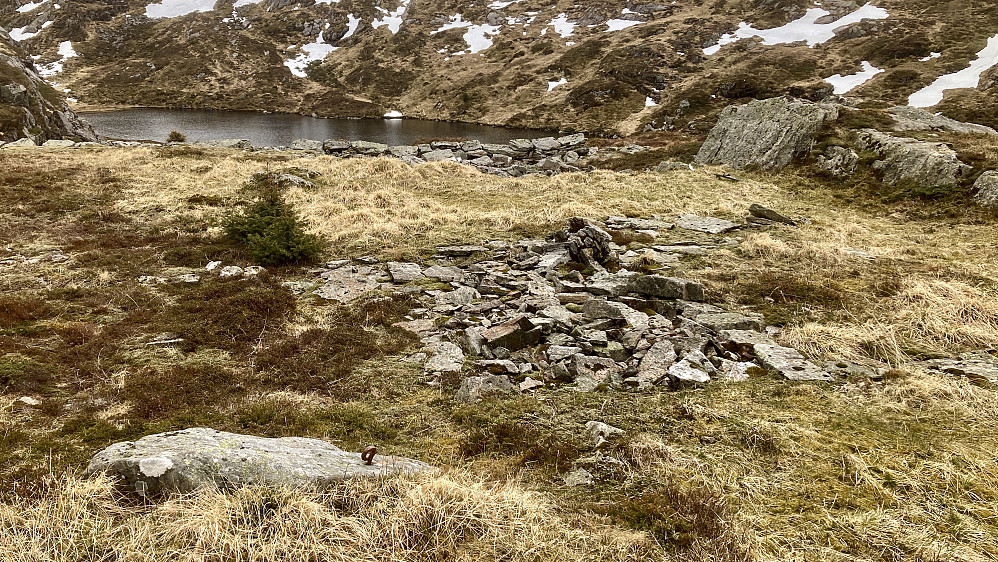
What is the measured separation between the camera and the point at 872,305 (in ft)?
33.9

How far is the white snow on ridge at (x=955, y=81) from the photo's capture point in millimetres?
59406

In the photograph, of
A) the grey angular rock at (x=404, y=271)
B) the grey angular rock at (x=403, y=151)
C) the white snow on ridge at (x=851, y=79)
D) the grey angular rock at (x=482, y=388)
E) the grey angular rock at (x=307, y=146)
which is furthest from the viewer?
the white snow on ridge at (x=851, y=79)

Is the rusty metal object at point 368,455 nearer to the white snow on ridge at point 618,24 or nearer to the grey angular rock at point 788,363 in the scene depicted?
the grey angular rock at point 788,363

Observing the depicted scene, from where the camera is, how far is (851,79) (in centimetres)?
7300

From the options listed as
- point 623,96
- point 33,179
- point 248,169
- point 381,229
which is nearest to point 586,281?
point 381,229

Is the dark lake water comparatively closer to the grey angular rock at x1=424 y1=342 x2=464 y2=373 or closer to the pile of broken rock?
the pile of broken rock

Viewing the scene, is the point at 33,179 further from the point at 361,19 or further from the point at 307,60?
the point at 361,19

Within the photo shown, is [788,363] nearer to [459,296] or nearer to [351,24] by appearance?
[459,296]

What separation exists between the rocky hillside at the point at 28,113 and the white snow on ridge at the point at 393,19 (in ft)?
318

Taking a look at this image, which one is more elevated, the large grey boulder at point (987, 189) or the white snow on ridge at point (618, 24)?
the white snow on ridge at point (618, 24)

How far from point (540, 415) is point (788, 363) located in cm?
468

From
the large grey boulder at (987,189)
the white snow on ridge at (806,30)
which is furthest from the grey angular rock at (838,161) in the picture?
the white snow on ridge at (806,30)

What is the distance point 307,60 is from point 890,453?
144600 millimetres

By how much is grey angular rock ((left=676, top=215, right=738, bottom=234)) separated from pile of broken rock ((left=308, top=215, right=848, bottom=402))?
436 cm
